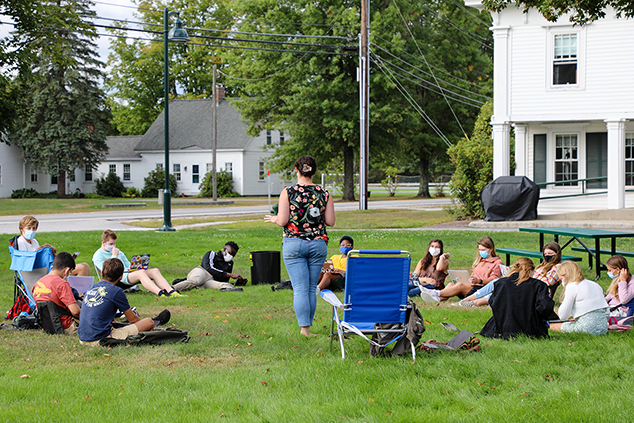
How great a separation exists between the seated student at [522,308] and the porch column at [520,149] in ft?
60.3

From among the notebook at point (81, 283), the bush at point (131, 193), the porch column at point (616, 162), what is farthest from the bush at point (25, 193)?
the notebook at point (81, 283)

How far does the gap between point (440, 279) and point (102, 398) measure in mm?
6646

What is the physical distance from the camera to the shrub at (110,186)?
184 feet

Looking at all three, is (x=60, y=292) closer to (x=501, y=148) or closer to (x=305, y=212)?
(x=305, y=212)

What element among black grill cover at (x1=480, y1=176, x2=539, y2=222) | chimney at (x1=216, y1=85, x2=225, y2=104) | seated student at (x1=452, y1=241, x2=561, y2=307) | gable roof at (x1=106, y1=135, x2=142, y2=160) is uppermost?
chimney at (x1=216, y1=85, x2=225, y2=104)

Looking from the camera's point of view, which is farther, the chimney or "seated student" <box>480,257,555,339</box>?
the chimney

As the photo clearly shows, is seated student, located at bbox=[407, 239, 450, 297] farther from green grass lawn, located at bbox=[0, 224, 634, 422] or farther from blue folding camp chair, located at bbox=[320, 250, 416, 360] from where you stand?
blue folding camp chair, located at bbox=[320, 250, 416, 360]

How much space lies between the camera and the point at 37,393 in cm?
521

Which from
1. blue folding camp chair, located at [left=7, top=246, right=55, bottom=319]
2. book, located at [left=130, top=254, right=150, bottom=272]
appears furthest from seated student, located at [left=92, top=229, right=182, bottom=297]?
blue folding camp chair, located at [left=7, top=246, right=55, bottom=319]

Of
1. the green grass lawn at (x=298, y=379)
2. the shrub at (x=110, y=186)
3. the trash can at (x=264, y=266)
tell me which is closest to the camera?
the green grass lawn at (x=298, y=379)

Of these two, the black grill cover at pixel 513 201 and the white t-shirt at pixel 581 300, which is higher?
the black grill cover at pixel 513 201

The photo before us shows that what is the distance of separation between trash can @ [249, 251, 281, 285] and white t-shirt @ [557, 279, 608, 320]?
223 inches

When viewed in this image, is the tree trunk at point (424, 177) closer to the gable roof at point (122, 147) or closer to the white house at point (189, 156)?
the white house at point (189, 156)

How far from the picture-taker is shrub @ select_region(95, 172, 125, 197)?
56.0m
